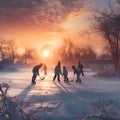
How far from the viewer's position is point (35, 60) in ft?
587

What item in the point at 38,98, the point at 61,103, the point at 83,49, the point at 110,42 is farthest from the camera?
the point at 83,49

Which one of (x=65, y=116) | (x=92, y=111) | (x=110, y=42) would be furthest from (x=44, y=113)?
(x=110, y=42)

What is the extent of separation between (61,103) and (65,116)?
3644mm

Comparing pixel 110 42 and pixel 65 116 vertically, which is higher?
pixel 110 42

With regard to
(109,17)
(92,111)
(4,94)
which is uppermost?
(109,17)

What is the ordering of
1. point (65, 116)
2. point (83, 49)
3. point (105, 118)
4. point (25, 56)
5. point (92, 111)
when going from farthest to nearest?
point (25, 56) < point (83, 49) < point (92, 111) < point (65, 116) < point (105, 118)

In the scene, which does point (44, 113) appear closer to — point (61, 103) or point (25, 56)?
point (61, 103)

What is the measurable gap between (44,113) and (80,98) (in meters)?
5.62

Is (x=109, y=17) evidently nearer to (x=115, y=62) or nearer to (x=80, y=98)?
(x=80, y=98)

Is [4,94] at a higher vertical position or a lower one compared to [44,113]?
higher

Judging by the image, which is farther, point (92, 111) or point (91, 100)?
point (91, 100)

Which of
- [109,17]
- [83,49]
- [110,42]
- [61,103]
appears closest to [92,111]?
[61,103]

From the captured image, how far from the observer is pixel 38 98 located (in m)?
20.0

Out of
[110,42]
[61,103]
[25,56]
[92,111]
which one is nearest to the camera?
[92,111]
